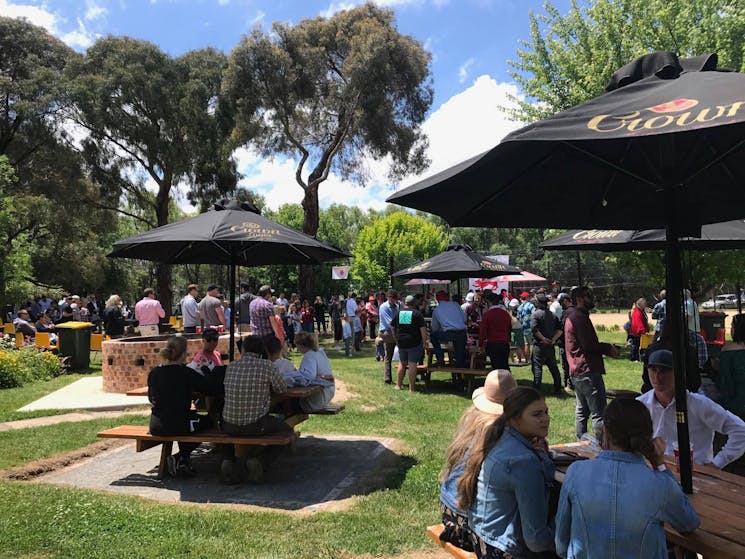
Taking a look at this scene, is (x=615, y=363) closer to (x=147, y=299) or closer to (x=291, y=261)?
(x=291, y=261)

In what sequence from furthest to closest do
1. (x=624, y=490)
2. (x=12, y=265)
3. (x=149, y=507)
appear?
1. (x=12, y=265)
2. (x=149, y=507)
3. (x=624, y=490)

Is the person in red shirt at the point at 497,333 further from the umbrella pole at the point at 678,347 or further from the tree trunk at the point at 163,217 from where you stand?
the tree trunk at the point at 163,217

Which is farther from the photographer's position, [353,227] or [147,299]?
[353,227]

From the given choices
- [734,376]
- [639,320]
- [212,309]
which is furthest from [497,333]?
[212,309]

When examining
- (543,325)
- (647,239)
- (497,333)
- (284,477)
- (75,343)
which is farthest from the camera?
(75,343)

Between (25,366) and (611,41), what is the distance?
1599 centimetres

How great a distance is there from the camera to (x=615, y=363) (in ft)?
41.8

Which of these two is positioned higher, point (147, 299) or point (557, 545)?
point (147, 299)

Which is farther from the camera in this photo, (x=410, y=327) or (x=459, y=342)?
(x=459, y=342)

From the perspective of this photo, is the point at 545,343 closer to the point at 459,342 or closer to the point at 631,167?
the point at 459,342

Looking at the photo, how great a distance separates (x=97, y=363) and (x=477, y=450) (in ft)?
46.8

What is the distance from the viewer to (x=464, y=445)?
2.87 meters

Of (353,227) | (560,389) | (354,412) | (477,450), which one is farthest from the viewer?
(353,227)

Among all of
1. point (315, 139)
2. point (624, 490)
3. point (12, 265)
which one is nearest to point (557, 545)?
point (624, 490)
